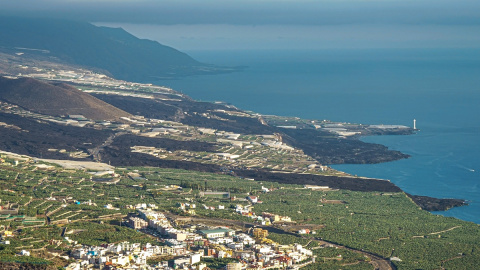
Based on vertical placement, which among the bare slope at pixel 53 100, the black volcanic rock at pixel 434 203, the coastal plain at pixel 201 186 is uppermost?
the bare slope at pixel 53 100

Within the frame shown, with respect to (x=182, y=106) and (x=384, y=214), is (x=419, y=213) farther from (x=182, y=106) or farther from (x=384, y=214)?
(x=182, y=106)

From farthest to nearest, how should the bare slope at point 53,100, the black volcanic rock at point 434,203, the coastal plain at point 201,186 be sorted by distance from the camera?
the bare slope at point 53,100 → the black volcanic rock at point 434,203 → the coastal plain at point 201,186

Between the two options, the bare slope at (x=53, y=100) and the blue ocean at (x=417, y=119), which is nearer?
the blue ocean at (x=417, y=119)

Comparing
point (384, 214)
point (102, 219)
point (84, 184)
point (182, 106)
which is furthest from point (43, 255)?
point (182, 106)

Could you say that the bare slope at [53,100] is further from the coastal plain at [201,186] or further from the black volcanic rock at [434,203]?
the black volcanic rock at [434,203]

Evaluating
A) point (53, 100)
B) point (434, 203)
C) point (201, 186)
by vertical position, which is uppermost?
point (53, 100)

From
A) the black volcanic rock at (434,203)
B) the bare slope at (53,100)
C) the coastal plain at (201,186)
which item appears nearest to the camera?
the coastal plain at (201,186)

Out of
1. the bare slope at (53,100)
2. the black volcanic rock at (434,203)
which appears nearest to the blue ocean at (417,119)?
the black volcanic rock at (434,203)

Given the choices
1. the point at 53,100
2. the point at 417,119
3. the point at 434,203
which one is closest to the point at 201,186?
the point at 434,203

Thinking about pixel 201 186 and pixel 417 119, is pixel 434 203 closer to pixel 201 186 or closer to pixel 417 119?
pixel 201 186
